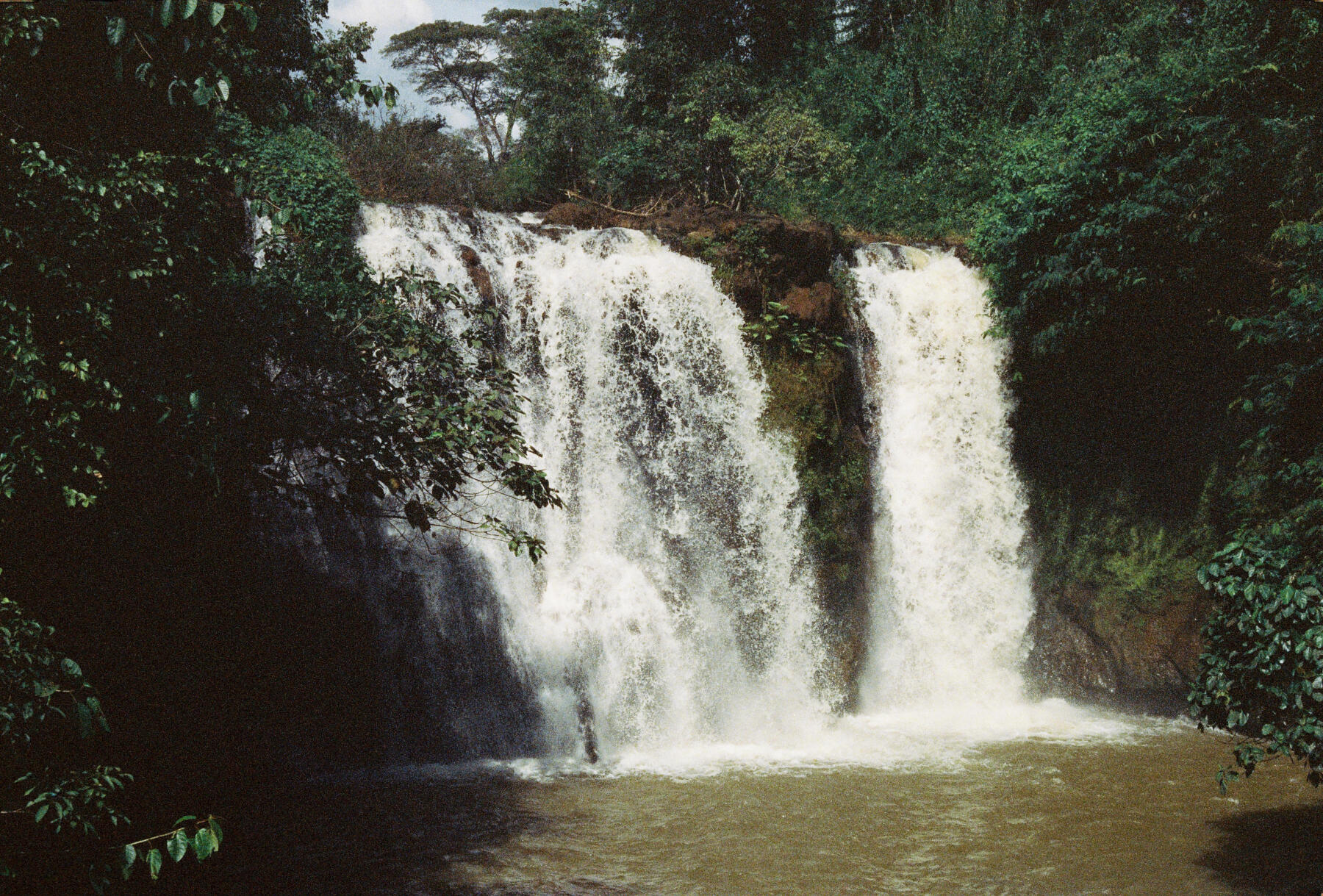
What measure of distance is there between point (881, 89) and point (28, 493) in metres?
20.4

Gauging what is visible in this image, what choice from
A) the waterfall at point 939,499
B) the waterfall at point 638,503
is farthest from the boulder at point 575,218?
the waterfall at point 939,499

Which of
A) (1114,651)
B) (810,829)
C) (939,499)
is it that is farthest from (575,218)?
(1114,651)

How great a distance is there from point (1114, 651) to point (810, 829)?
239 inches

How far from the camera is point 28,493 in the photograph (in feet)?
13.9

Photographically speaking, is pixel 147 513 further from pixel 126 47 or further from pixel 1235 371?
pixel 1235 371

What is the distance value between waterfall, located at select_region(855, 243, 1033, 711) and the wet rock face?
33 cm

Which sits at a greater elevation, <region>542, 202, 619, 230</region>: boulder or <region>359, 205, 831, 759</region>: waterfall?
<region>542, 202, 619, 230</region>: boulder

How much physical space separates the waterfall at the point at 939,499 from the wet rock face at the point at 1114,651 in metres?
0.33

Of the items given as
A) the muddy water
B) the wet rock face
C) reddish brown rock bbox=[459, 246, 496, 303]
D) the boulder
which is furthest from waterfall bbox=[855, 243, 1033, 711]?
reddish brown rock bbox=[459, 246, 496, 303]

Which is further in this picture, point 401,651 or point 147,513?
point 401,651

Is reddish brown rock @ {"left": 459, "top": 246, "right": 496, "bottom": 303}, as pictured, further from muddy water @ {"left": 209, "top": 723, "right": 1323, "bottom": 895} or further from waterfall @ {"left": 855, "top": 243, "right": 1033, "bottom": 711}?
muddy water @ {"left": 209, "top": 723, "right": 1323, "bottom": 895}

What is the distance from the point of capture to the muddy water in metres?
7.00

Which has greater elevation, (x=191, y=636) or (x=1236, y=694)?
(x=191, y=636)

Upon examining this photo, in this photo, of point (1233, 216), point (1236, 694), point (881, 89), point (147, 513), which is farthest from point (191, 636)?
point (881, 89)
